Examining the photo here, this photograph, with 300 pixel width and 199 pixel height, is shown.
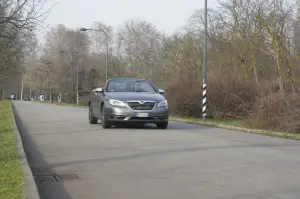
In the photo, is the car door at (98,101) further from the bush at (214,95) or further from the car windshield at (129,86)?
the bush at (214,95)

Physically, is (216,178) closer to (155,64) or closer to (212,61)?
(212,61)

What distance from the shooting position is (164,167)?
26.4ft

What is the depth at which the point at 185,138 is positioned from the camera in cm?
1276

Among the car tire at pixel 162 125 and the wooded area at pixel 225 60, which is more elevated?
the wooded area at pixel 225 60

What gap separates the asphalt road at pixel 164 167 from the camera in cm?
624

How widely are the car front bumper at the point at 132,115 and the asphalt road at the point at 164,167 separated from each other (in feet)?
7.32

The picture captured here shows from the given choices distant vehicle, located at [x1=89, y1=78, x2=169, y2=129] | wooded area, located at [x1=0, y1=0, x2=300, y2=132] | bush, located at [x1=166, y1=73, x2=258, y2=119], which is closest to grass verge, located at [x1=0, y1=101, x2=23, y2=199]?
wooded area, located at [x1=0, y1=0, x2=300, y2=132]

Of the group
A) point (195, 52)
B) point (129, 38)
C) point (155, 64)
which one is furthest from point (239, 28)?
point (129, 38)

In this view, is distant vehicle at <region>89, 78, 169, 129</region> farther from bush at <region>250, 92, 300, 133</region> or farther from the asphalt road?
bush at <region>250, 92, 300, 133</region>

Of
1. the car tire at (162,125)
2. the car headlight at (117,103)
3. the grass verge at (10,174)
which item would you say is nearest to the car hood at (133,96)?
the car headlight at (117,103)

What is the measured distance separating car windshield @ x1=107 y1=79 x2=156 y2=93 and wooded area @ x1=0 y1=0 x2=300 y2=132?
10.8 ft

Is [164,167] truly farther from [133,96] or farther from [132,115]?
[133,96]

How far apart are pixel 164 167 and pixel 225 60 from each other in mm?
29531

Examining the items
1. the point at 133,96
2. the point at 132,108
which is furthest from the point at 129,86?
the point at 132,108
